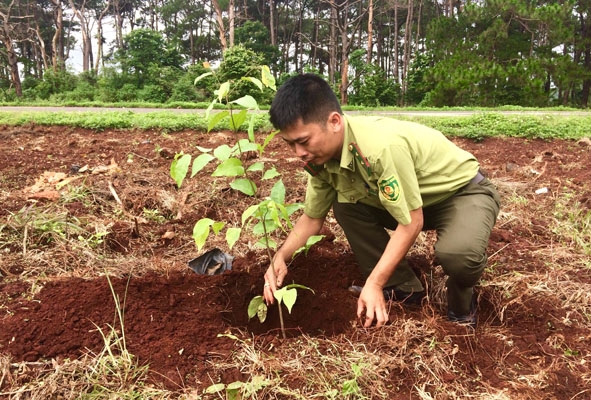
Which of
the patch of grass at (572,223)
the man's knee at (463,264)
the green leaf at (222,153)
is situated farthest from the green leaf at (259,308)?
the patch of grass at (572,223)

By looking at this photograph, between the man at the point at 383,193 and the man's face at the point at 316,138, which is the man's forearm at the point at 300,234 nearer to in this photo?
the man at the point at 383,193

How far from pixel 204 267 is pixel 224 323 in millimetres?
478

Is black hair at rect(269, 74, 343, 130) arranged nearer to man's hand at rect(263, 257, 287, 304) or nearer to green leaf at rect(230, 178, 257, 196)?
green leaf at rect(230, 178, 257, 196)

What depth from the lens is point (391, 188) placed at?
1.53 metres

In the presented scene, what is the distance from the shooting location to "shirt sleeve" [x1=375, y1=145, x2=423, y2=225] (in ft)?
5.03

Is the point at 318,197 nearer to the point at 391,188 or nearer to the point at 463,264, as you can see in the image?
the point at 391,188

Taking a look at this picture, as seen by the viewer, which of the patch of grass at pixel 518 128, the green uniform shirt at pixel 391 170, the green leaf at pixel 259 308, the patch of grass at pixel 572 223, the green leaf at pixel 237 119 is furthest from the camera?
the patch of grass at pixel 518 128

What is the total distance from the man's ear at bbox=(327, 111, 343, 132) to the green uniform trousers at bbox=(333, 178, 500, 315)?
54cm

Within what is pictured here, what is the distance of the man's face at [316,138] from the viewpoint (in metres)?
1.56

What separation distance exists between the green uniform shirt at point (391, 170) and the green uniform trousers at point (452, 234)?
0.08 m

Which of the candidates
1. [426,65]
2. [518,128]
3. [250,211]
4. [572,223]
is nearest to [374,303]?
[250,211]

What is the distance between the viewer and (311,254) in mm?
2383

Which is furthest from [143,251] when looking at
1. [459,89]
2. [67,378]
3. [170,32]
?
[170,32]

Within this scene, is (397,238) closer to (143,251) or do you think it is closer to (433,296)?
(433,296)
